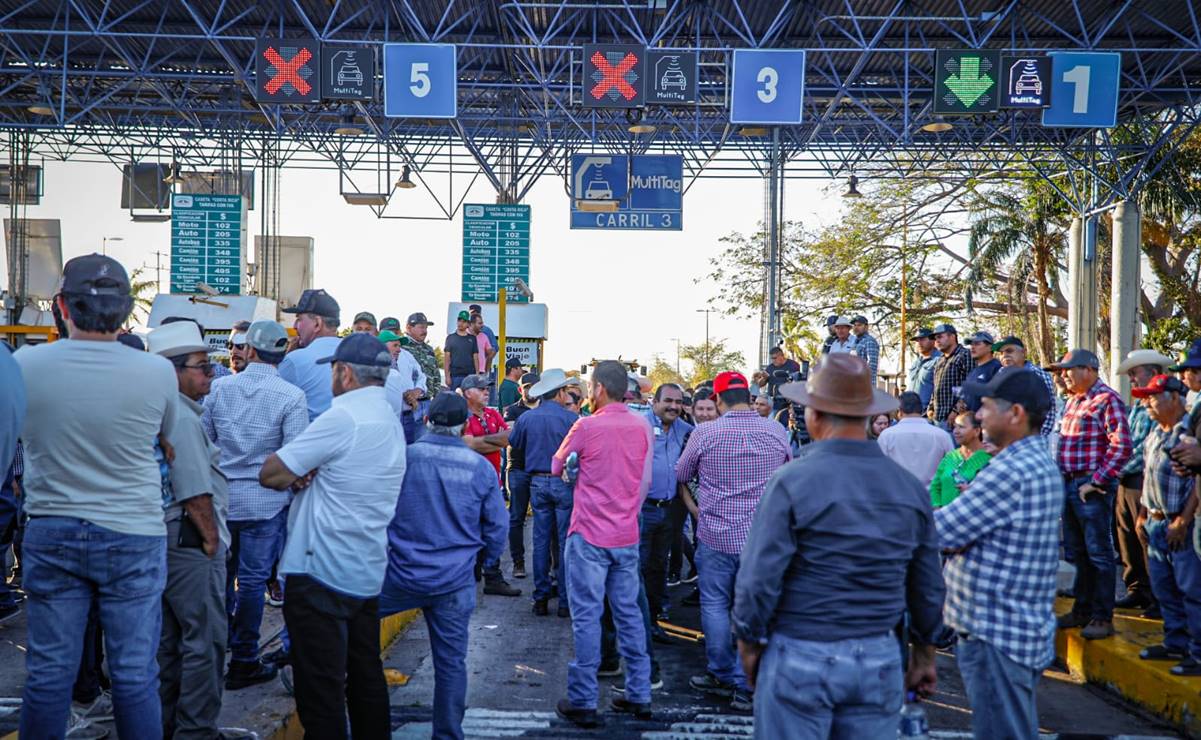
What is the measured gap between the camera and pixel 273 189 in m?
31.5

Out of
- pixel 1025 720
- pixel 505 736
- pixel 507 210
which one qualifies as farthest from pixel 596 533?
pixel 507 210

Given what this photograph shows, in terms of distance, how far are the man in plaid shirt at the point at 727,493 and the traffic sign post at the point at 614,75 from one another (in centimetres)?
1105

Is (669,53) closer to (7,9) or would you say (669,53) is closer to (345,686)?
(7,9)

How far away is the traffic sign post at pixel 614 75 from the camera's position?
16844 mm

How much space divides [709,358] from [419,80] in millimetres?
60514

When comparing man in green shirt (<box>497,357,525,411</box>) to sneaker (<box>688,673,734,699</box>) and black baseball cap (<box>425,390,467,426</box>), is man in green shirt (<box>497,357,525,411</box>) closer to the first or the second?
sneaker (<box>688,673,734,699</box>)

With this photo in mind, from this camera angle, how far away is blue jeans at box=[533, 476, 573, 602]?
8.57 metres

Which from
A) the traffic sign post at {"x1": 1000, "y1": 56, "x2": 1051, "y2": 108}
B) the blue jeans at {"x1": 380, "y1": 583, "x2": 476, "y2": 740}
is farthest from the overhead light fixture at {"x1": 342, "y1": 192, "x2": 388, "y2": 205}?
the blue jeans at {"x1": 380, "y1": 583, "x2": 476, "y2": 740}

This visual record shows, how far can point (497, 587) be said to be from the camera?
30.9 feet

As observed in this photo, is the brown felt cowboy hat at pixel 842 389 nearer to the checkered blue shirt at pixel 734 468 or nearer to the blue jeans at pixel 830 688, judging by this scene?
the blue jeans at pixel 830 688

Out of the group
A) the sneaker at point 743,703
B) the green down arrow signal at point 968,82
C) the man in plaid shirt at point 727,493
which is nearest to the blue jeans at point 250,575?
the man in plaid shirt at point 727,493

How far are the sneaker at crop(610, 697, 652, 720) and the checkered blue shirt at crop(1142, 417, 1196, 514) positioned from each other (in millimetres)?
3275

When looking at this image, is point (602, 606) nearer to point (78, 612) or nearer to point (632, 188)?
point (78, 612)

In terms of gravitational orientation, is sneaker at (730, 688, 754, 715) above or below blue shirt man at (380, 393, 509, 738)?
below
